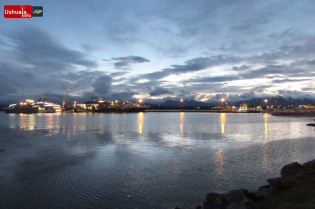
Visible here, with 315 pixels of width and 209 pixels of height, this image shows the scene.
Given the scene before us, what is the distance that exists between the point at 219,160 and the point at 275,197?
21.6ft

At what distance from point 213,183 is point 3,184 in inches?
299

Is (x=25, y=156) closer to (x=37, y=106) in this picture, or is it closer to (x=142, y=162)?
(x=142, y=162)

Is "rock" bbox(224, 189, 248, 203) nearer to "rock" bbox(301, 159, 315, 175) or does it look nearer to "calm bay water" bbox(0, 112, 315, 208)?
"calm bay water" bbox(0, 112, 315, 208)

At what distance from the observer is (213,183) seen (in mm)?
9336

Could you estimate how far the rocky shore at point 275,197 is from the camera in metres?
5.86

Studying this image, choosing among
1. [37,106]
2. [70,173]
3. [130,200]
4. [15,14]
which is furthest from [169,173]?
[37,106]

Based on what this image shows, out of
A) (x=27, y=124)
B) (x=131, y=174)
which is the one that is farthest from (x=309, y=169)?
(x=27, y=124)

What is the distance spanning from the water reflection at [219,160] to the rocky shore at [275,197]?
3553 mm

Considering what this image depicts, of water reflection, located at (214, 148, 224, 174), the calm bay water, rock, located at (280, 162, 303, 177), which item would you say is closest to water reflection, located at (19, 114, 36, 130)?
the calm bay water

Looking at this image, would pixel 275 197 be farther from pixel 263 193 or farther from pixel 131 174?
pixel 131 174

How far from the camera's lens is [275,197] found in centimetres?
653

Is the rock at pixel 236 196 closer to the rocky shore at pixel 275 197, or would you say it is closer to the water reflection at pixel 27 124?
the rocky shore at pixel 275 197

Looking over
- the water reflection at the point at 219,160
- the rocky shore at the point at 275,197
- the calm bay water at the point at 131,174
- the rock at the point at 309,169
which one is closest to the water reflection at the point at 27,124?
the calm bay water at the point at 131,174

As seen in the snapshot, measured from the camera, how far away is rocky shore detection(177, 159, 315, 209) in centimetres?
586
